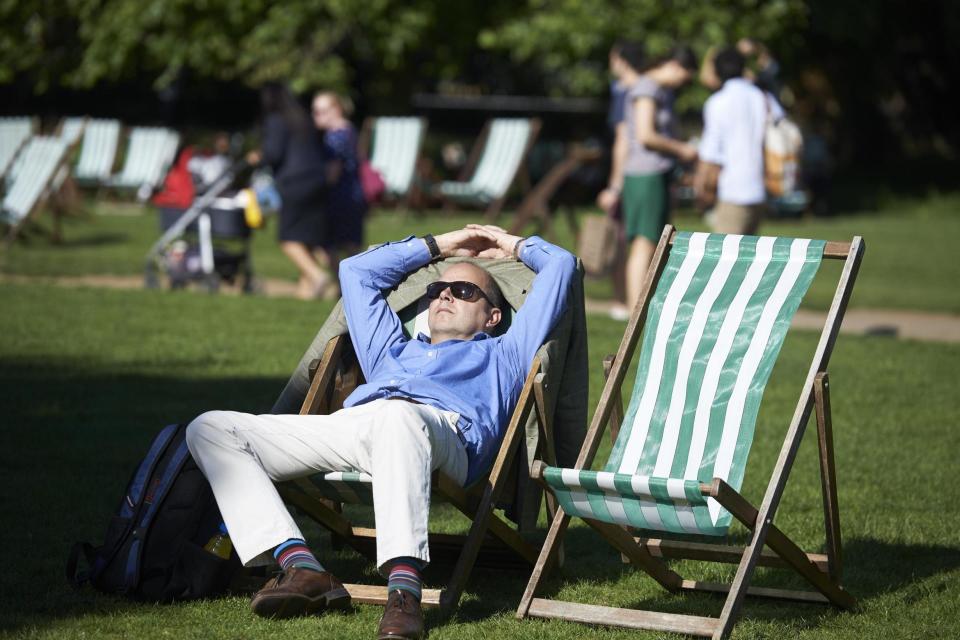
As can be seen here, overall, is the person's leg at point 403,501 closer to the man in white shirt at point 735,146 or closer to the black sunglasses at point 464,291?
the black sunglasses at point 464,291

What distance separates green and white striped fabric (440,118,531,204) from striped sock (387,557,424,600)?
13180 mm

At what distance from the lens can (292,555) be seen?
13.3ft

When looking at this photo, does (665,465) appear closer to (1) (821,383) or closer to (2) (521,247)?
(1) (821,383)

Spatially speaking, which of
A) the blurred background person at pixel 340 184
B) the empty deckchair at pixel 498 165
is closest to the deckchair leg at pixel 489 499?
the blurred background person at pixel 340 184

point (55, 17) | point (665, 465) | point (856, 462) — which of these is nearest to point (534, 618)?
point (665, 465)

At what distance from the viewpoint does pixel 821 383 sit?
13.6ft

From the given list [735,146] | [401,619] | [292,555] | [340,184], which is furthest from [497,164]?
[401,619]

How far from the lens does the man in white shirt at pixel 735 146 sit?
886cm

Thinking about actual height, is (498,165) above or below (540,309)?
below

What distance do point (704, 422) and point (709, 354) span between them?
0.23 meters

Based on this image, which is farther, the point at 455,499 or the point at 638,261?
the point at 638,261

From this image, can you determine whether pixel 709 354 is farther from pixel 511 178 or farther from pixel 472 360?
pixel 511 178

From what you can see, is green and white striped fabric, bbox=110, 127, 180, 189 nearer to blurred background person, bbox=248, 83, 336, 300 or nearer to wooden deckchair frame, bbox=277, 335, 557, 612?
blurred background person, bbox=248, 83, 336, 300

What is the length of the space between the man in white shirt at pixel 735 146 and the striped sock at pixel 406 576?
5311 millimetres
